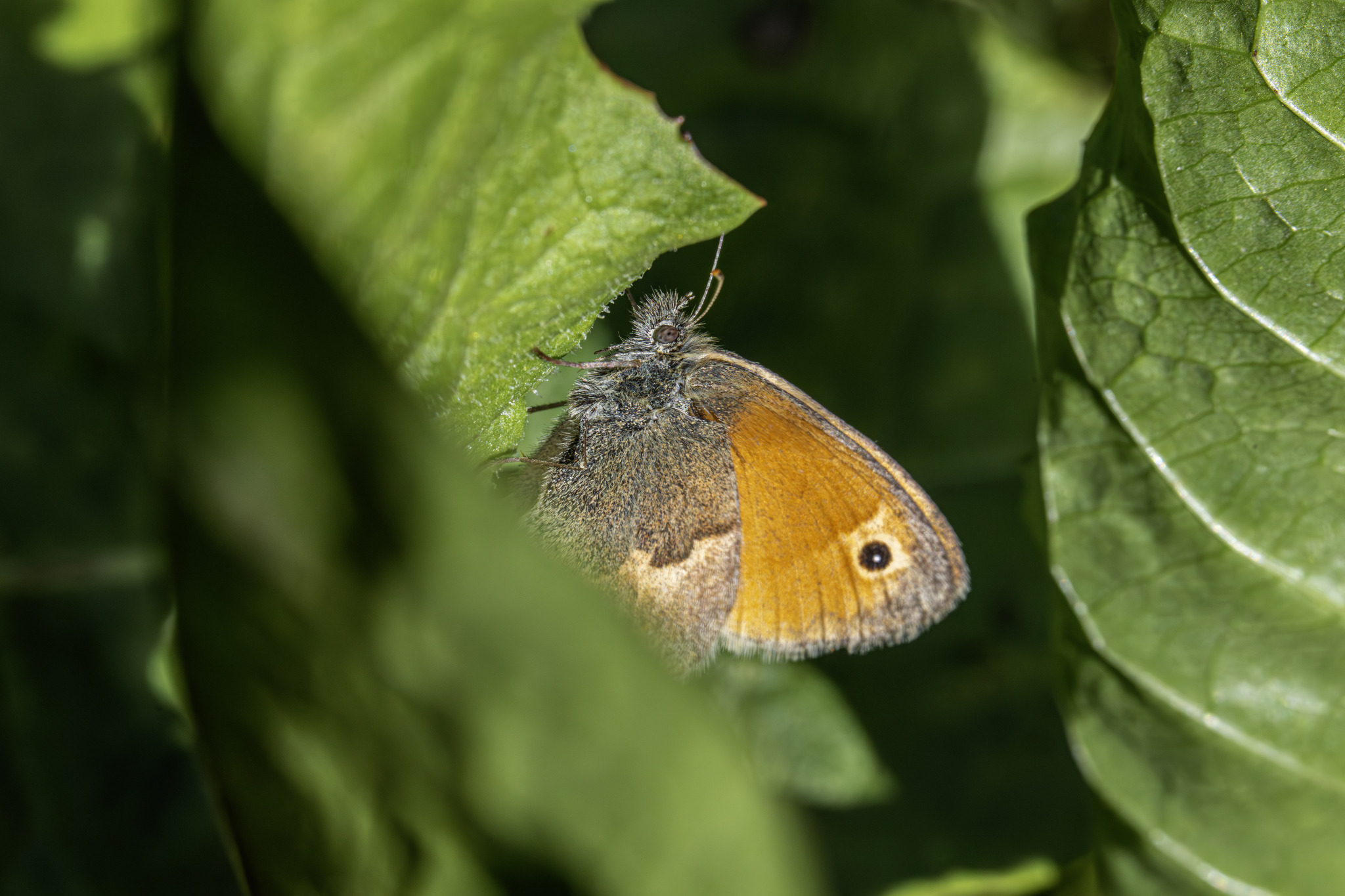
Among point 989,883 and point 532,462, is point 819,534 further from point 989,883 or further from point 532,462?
point 989,883

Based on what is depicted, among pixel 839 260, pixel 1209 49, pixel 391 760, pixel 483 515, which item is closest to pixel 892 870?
pixel 839 260

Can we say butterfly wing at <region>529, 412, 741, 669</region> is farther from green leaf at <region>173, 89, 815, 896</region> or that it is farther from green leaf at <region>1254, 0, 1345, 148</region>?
green leaf at <region>173, 89, 815, 896</region>

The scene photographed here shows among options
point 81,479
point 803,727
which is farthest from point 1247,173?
point 803,727

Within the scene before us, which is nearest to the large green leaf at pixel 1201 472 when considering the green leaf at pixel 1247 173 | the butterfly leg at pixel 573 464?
the green leaf at pixel 1247 173

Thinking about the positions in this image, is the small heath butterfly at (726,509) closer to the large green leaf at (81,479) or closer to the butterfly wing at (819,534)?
the butterfly wing at (819,534)

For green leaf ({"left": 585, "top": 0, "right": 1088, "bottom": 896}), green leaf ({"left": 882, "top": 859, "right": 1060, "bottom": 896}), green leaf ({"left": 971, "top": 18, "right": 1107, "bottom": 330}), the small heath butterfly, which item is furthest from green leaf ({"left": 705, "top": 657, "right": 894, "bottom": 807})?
green leaf ({"left": 971, "top": 18, "right": 1107, "bottom": 330})

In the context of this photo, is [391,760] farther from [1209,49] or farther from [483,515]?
[1209,49]
